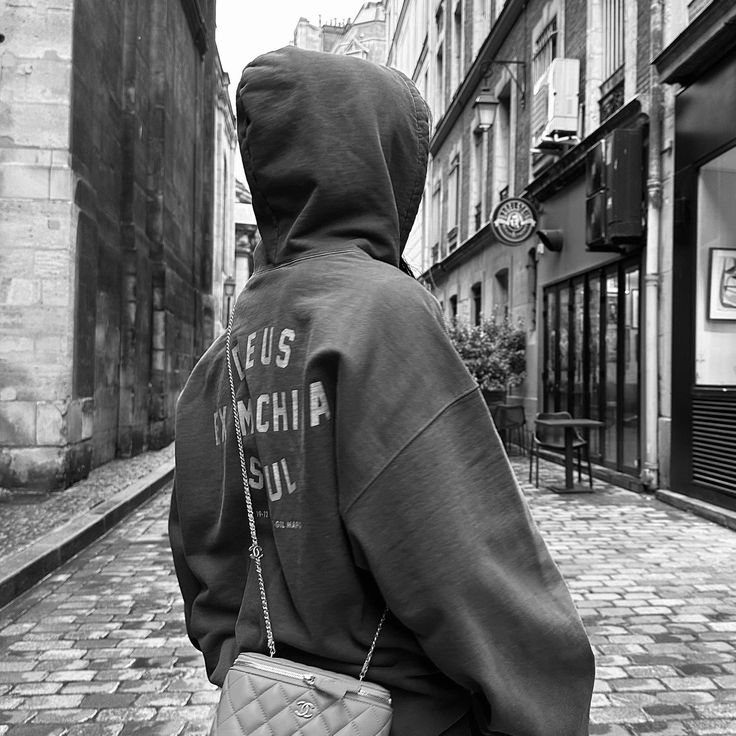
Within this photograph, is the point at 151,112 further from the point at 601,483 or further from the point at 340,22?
Answer: the point at 340,22

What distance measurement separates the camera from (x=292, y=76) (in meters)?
1.25

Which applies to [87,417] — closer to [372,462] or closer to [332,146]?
[332,146]

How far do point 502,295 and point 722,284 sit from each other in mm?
8876

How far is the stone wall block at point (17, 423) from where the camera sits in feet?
26.7

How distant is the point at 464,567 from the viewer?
105 cm

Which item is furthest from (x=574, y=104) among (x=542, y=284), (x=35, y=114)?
(x=35, y=114)

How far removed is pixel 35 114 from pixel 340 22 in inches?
3244

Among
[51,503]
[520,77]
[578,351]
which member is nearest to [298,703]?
[51,503]

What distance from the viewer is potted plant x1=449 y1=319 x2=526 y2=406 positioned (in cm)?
1367

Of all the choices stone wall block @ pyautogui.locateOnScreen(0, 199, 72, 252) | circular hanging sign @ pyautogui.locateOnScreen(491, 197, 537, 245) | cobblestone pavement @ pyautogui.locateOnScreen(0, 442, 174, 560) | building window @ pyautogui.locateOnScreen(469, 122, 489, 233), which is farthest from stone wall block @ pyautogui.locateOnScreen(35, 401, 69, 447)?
building window @ pyautogui.locateOnScreen(469, 122, 489, 233)

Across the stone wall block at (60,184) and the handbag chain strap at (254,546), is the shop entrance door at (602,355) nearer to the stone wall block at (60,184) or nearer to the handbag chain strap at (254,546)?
the stone wall block at (60,184)

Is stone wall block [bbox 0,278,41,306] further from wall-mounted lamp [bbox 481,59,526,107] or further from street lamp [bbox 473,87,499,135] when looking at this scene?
wall-mounted lamp [bbox 481,59,526,107]

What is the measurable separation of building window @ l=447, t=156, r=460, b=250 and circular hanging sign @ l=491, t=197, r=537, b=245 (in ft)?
24.8

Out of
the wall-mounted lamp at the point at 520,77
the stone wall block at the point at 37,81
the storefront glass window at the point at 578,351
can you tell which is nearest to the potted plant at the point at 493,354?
the storefront glass window at the point at 578,351
